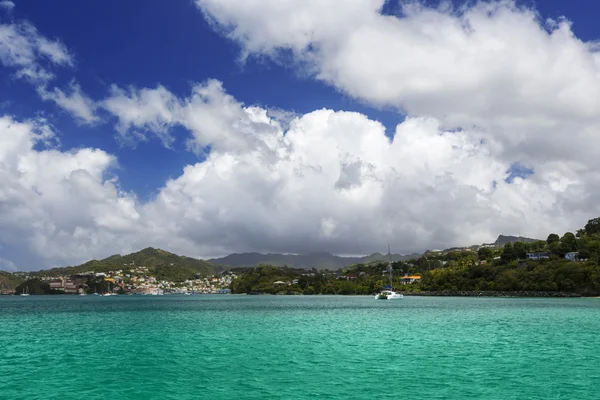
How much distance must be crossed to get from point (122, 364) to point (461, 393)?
78.4 ft

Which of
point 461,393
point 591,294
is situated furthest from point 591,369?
point 591,294

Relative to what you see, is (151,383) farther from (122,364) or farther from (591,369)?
(591,369)

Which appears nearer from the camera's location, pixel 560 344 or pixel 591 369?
pixel 591 369

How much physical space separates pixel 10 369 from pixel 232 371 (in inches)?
625

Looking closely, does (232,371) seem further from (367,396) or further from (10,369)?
(10,369)

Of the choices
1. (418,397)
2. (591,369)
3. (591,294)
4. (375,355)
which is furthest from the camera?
(591,294)

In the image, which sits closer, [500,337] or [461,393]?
[461,393]

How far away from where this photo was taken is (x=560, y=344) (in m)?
44.1

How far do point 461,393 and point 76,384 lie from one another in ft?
71.8

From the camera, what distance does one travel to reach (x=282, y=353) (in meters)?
40.5

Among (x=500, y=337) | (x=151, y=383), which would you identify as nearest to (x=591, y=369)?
(x=500, y=337)

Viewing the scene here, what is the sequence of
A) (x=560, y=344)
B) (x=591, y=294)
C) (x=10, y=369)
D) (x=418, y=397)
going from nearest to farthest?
1. (x=418, y=397)
2. (x=10, y=369)
3. (x=560, y=344)
4. (x=591, y=294)

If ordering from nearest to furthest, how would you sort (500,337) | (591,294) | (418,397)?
(418,397) → (500,337) → (591,294)

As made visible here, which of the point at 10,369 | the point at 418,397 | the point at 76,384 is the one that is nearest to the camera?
the point at 418,397
